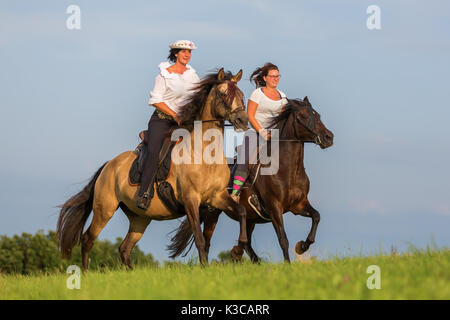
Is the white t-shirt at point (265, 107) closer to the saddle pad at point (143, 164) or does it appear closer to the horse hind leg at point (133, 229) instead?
the saddle pad at point (143, 164)

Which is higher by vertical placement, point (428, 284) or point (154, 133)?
→ point (154, 133)

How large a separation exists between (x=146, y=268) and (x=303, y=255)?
9.35 feet

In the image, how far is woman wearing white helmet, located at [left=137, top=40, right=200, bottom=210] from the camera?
1126cm

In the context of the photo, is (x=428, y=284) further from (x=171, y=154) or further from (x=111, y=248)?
(x=111, y=248)

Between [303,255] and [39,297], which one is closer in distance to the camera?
[39,297]

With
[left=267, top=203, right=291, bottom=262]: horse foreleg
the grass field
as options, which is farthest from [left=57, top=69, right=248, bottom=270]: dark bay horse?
the grass field

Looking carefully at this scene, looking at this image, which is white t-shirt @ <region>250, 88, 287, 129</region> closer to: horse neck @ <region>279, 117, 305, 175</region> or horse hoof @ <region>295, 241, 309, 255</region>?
horse neck @ <region>279, 117, 305, 175</region>

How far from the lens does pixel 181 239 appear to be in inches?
510

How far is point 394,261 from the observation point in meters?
9.46

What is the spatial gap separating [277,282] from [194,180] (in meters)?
3.20

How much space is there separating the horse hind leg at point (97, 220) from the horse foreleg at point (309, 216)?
3.67 metres

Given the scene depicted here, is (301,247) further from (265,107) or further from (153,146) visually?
(153,146)
